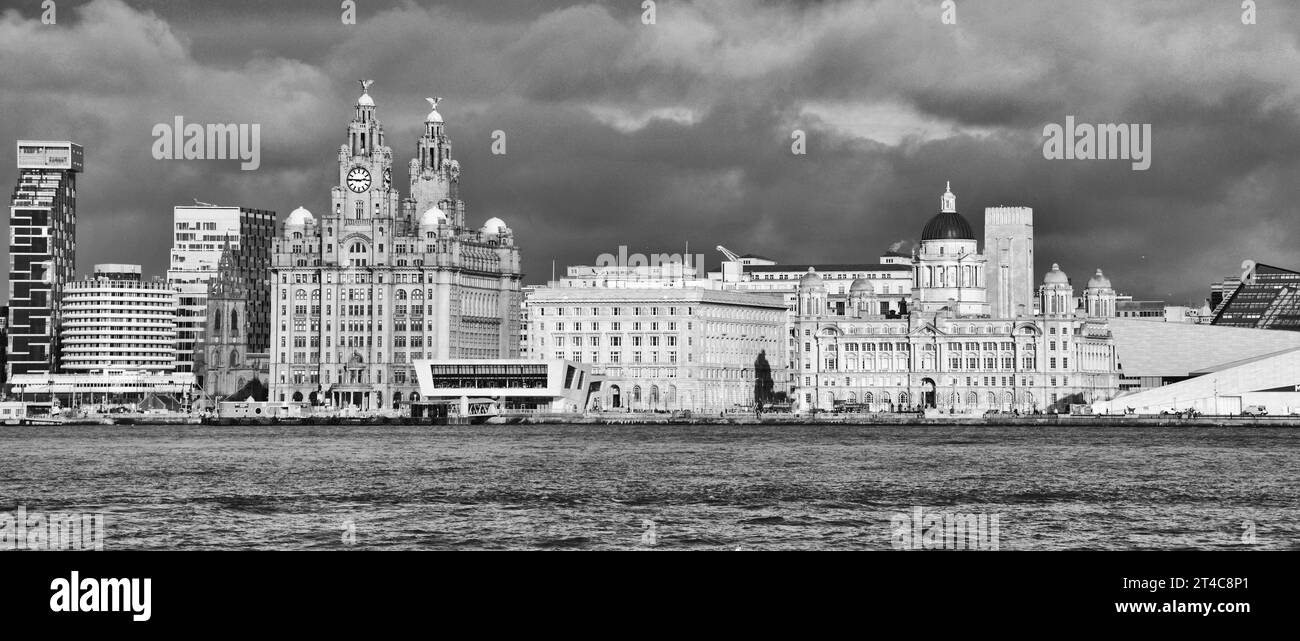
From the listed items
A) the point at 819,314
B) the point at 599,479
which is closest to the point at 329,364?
the point at 819,314

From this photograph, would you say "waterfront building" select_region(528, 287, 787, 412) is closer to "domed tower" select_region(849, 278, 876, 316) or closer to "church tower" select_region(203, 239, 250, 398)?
"domed tower" select_region(849, 278, 876, 316)

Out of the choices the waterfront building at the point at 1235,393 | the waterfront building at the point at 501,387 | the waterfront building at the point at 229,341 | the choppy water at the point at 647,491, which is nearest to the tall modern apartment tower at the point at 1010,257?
the waterfront building at the point at 1235,393

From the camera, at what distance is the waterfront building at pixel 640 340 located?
164125 mm

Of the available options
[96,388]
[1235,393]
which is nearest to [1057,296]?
[1235,393]

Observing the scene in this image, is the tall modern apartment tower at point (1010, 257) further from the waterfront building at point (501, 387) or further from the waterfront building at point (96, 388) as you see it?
the waterfront building at point (96, 388)

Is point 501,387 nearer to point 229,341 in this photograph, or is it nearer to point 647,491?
point 229,341

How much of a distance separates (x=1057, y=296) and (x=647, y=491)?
4815 inches

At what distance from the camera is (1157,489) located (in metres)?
54.5

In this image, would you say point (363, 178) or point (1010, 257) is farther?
point (1010, 257)

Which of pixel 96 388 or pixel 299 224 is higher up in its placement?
pixel 299 224

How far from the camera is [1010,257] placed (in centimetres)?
19712
